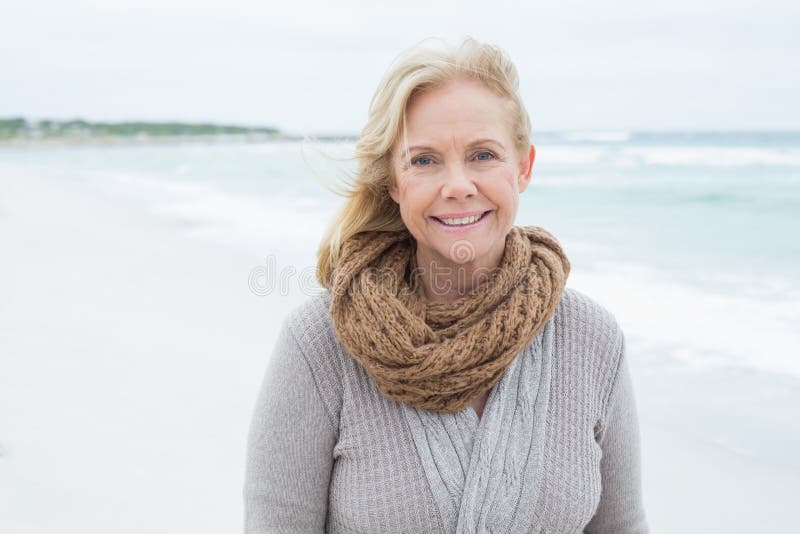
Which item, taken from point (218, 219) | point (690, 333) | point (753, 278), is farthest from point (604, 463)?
point (218, 219)

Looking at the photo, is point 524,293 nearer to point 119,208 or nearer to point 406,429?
point 406,429

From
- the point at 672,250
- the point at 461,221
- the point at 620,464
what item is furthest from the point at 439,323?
the point at 672,250

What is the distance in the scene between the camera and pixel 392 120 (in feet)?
5.67

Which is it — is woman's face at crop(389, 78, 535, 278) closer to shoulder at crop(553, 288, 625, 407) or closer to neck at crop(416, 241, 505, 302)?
neck at crop(416, 241, 505, 302)

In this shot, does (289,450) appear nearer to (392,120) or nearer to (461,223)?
(461,223)

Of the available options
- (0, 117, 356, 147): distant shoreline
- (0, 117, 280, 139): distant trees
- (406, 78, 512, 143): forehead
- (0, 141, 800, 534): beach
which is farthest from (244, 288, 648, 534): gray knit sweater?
(0, 117, 280, 139): distant trees

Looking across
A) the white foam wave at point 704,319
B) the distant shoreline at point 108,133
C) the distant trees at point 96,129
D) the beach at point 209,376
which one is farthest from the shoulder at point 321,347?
the distant trees at point 96,129

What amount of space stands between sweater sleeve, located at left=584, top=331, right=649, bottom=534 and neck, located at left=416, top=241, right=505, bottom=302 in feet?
1.22

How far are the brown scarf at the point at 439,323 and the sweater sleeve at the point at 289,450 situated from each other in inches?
5.8

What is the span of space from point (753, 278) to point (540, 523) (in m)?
6.52

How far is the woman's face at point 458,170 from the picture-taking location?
1713 mm

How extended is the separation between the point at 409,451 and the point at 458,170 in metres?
0.65

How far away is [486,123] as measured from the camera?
1.73m

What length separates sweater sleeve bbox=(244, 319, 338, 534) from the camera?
1.72 metres
